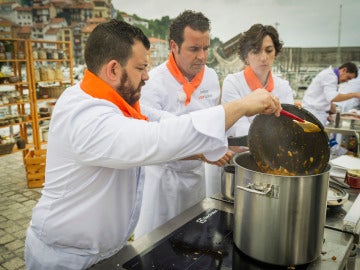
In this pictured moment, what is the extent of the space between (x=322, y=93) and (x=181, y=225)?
14.4 ft

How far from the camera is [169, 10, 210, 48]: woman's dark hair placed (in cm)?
204

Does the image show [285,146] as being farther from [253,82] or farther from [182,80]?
[253,82]

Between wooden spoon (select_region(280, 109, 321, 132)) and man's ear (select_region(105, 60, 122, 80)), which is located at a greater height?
man's ear (select_region(105, 60, 122, 80))

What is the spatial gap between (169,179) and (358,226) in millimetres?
1114

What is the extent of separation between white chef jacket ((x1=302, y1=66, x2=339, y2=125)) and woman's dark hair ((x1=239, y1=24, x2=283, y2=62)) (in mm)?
2511

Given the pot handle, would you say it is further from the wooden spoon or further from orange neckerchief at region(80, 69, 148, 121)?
orange neckerchief at region(80, 69, 148, 121)

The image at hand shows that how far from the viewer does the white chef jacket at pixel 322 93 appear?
4.75 metres

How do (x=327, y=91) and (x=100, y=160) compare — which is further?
(x=327, y=91)

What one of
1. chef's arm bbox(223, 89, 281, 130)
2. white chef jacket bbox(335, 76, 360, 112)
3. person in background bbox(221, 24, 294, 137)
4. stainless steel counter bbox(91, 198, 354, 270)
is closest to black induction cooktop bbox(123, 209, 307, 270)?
stainless steel counter bbox(91, 198, 354, 270)

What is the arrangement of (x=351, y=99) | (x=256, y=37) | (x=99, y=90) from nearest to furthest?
(x=99, y=90), (x=256, y=37), (x=351, y=99)

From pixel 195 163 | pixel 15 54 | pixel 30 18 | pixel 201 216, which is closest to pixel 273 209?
pixel 201 216

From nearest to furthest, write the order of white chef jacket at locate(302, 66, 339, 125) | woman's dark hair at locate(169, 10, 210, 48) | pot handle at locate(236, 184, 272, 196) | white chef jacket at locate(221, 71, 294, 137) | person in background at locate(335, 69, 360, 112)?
pot handle at locate(236, 184, 272, 196)
woman's dark hair at locate(169, 10, 210, 48)
white chef jacket at locate(221, 71, 294, 137)
white chef jacket at locate(302, 66, 339, 125)
person in background at locate(335, 69, 360, 112)

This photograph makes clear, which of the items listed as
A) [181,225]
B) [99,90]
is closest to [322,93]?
[181,225]

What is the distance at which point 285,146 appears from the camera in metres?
1.29
